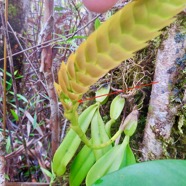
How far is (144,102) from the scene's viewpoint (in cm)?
63

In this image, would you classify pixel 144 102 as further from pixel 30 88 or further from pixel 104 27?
pixel 30 88

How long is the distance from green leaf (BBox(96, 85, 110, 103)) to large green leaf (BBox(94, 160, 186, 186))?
0.88ft

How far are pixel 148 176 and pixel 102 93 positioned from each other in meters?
0.31

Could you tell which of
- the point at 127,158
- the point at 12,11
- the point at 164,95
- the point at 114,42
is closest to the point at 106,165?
the point at 127,158

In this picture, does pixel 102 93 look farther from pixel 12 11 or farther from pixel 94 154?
pixel 12 11

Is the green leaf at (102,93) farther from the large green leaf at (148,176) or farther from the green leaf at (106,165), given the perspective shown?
the large green leaf at (148,176)

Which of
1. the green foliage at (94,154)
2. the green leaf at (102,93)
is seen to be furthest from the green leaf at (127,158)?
the green leaf at (102,93)

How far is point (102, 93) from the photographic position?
2.09 feet

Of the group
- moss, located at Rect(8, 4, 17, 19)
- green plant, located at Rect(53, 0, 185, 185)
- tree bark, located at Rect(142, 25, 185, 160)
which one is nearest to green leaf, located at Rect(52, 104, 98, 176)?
tree bark, located at Rect(142, 25, 185, 160)

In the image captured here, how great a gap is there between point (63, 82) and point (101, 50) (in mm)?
65

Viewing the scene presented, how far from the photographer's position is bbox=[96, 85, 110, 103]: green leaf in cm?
62

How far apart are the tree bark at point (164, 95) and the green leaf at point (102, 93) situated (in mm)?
106

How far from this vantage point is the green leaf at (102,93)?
620 millimetres

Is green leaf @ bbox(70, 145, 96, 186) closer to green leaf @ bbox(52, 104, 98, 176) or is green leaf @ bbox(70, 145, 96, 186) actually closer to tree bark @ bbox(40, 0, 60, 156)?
green leaf @ bbox(52, 104, 98, 176)
